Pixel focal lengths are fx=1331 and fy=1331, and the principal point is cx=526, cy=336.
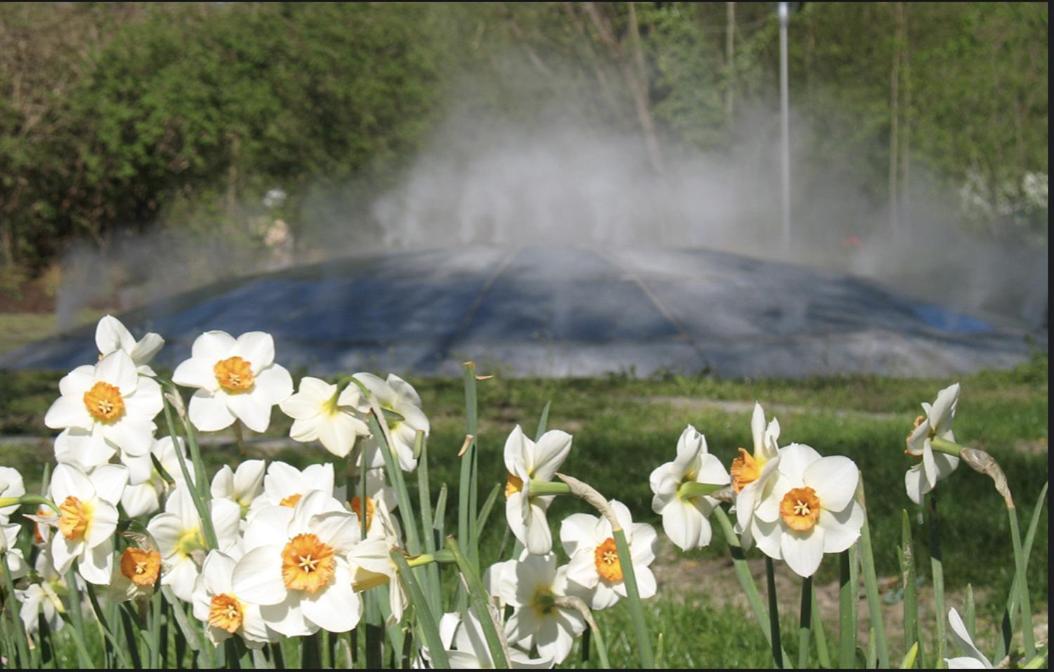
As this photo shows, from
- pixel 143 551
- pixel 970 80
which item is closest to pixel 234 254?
pixel 970 80

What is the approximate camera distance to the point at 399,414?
1.57 metres

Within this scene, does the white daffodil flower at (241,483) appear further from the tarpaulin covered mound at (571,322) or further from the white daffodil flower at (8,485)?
the tarpaulin covered mound at (571,322)

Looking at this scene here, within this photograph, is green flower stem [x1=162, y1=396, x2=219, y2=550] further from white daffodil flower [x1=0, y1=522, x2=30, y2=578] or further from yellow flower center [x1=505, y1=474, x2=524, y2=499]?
yellow flower center [x1=505, y1=474, x2=524, y2=499]

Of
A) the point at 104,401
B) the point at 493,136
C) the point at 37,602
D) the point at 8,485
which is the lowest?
the point at 37,602

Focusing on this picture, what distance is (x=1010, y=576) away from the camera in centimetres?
414

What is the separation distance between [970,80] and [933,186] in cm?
736

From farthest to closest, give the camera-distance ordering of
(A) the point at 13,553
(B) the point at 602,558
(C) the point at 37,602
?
(C) the point at 37,602 < (A) the point at 13,553 < (B) the point at 602,558

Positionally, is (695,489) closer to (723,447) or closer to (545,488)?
(545,488)

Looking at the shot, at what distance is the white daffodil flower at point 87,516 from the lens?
1.57 metres

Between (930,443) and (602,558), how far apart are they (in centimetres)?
39

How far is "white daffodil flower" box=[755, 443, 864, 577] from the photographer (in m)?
1.38

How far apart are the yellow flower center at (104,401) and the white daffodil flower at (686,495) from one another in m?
0.67

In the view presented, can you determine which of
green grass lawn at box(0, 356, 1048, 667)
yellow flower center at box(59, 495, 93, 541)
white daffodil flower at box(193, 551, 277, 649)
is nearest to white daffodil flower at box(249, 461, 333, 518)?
white daffodil flower at box(193, 551, 277, 649)

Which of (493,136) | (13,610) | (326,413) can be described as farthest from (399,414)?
(493,136)
